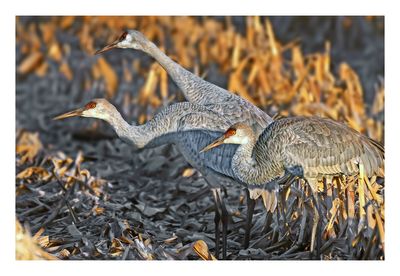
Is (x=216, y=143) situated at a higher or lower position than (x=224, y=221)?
higher

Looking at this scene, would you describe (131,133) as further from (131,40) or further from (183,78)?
(131,40)

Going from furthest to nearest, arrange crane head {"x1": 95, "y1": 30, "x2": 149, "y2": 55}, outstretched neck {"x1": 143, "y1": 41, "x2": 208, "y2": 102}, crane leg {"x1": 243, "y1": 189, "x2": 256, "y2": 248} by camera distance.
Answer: crane head {"x1": 95, "y1": 30, "x2": 149, "y2": 55}, outstretched neck {"x1": 143, "y1": 41, "x2": 208, "y2": 102}, crane leg {"x1": 243, "y1": 189, "x2": 256, "y2": 248}

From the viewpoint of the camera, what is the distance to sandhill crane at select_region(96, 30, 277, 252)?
7168 mm

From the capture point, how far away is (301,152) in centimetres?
674

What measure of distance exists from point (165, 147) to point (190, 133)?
221cm

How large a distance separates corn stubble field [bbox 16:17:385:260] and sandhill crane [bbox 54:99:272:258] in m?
0.45

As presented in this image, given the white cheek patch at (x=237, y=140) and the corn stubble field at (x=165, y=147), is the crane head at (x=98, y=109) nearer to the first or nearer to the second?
the corn stubble field at (x=165, y=147)

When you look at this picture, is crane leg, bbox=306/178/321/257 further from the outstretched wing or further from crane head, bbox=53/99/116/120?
crane head, bbox=53/99/116/120

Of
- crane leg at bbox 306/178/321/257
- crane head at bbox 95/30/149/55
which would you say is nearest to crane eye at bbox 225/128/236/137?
crane leg at bbox 306/178/321/257

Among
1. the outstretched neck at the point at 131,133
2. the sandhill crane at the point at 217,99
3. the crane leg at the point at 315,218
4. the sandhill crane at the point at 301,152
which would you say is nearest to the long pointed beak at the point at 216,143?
the sandhill crane at the point at 301,152

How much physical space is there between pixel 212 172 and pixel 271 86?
2887 millimetres

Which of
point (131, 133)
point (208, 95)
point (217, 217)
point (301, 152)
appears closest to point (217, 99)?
point (208, 95)

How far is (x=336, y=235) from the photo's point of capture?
695cm

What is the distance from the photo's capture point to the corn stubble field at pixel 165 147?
6992 mm
